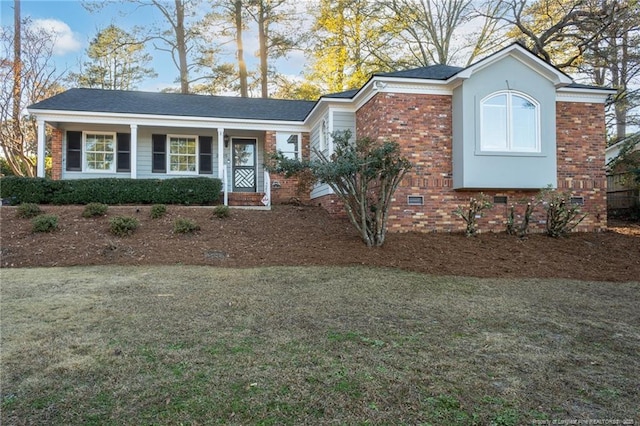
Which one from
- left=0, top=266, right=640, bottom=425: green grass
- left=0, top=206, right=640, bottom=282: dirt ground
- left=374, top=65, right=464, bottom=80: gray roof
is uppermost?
left=374, top=65, right=464, bottom=80: gray roof

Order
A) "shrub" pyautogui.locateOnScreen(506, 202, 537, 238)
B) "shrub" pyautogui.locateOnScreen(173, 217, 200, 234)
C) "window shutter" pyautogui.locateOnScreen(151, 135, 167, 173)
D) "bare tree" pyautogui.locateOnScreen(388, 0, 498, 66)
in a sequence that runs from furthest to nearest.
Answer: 1. "bare tree" pyautogui.locateOnScreen(388, 0, 498, 66)
2. "window shutter" pyautogui.locateOnScreen(151, 135, 167, 173)
3. "shrub" pyautogui.locateOnScreen(506, 202, 537, 238)
4. "shrub" pyautogui.locateOnScreen(173, 217, 200, 234)

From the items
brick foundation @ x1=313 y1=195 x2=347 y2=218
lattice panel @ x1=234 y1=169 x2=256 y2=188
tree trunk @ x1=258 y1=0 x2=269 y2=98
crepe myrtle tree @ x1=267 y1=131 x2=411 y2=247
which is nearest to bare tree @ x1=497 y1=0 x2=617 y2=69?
brick foundation @ x1=313 y1=195 x2=347 y2=218

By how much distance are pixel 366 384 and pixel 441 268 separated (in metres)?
4.63

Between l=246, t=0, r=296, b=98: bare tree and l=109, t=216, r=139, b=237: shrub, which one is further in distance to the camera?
l=246, t=0, r=296, b=98: bare tree

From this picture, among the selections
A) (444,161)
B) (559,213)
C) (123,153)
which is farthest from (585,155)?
(123,153)

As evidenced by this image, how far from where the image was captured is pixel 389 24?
823 inches

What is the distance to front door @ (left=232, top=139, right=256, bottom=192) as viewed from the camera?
15172 millimetres

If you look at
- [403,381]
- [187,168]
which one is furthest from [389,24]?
[403,381]

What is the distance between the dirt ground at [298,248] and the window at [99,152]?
163 inches

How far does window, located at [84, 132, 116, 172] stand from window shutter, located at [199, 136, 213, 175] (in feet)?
9.50

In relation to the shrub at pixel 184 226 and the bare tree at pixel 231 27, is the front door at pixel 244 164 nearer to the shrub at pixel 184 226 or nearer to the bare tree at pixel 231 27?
the shrub at pixel 184 226

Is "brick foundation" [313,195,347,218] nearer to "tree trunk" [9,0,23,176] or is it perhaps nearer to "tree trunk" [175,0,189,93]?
"tree trunk" [9,0,23,176]

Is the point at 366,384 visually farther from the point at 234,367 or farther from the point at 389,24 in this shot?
the point at 389,24

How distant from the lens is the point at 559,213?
30.6ft
